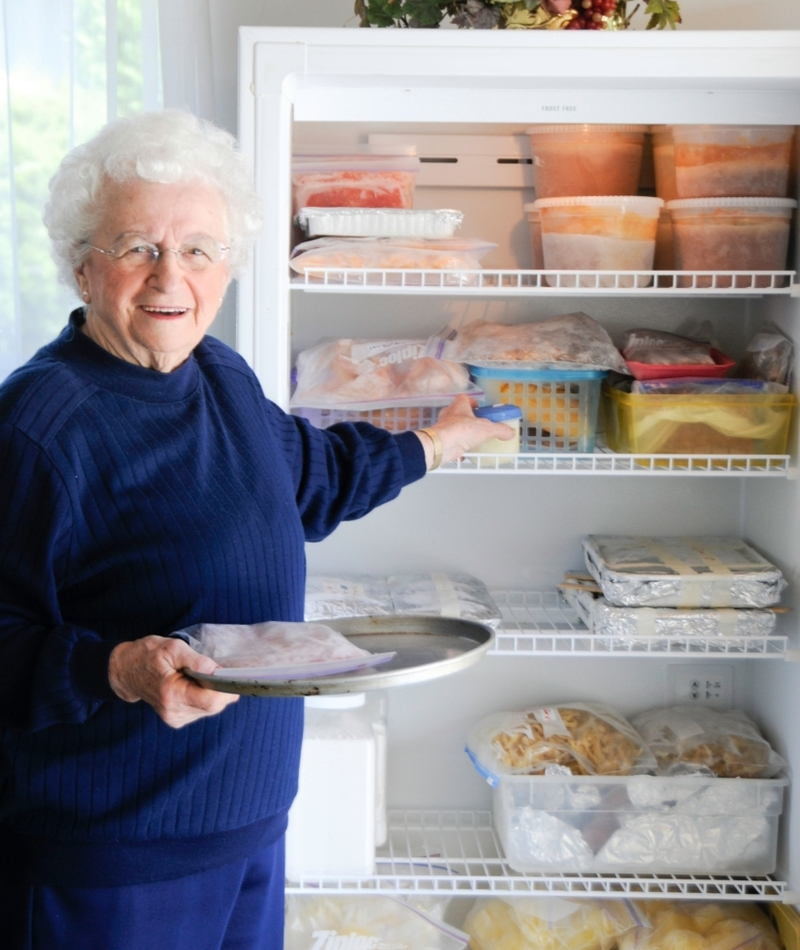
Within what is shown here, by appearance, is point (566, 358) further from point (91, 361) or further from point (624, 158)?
point (91, 361)

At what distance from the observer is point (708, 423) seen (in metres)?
1.80

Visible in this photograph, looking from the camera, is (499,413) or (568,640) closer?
(499,413)

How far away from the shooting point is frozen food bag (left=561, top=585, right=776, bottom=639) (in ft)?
5.96

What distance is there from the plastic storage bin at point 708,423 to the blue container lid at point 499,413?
208 mm

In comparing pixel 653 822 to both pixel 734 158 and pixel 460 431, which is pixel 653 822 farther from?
pixel 734 158

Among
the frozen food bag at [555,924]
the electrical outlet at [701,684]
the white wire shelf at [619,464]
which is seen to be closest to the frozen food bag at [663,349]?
the white wire shelf at [619,464]

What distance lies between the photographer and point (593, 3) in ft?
5.54

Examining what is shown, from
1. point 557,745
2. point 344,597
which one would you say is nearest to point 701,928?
point 557,745

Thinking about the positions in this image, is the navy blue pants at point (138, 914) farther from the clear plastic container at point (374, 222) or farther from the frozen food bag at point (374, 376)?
the clear plastic container at point (374, 222)

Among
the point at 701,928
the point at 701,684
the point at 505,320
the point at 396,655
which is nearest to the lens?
the point at 396,655

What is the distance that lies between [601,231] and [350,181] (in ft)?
1.37

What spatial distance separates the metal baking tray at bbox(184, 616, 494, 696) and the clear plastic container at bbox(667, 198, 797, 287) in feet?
2.72

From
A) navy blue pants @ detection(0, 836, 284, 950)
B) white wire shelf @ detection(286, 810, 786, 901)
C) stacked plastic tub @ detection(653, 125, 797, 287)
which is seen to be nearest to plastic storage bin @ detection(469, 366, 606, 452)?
stacked plastic tub @ detection(653, 125, 797, 287)

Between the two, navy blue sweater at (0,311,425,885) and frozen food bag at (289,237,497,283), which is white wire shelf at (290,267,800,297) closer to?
frozen food bag at (289,237,497,283)
